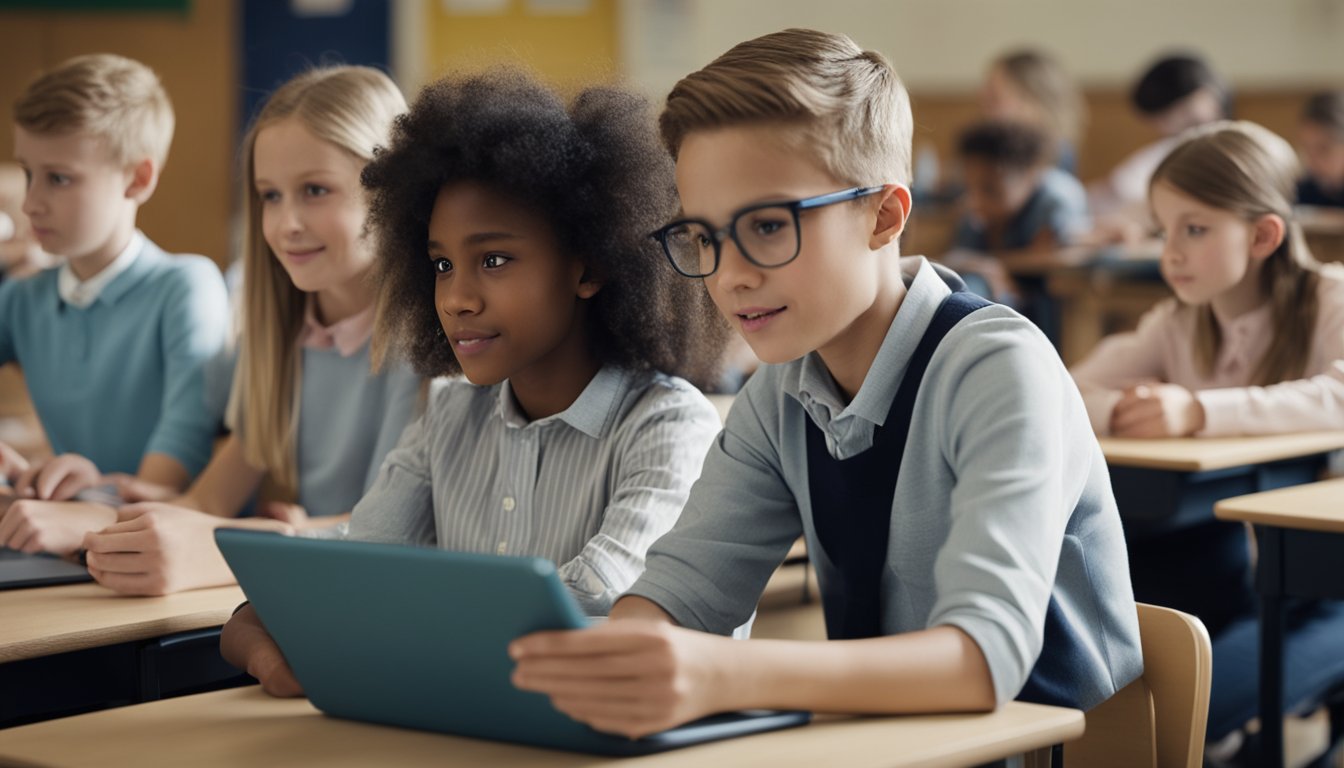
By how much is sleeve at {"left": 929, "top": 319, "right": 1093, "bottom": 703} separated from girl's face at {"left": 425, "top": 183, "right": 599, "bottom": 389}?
0.46 meters

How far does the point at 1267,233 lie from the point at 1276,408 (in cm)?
32

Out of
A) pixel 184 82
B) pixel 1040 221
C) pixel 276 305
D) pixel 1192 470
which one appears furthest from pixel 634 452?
pixel 184 82

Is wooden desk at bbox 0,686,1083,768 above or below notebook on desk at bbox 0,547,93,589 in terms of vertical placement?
above

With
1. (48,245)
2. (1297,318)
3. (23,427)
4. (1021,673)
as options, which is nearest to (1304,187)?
(1297,318)

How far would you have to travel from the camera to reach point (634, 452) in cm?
157

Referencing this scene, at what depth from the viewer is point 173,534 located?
1.63m

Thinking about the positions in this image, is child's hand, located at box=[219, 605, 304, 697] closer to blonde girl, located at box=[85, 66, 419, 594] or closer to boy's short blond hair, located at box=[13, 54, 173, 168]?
blonde girl, located at box=[85, 66, 419, 594]

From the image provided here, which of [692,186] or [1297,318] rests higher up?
A: [692,186]

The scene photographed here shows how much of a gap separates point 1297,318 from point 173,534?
1.89m

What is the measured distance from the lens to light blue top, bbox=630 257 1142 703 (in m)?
1.14

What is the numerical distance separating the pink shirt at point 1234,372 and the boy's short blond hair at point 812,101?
1.12 metres

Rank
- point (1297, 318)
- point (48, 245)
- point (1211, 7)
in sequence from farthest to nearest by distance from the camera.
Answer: point (1211, 7)
point (1297, 318)
point (48, 245)

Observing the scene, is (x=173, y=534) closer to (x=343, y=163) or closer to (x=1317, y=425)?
(x=343, y=163)

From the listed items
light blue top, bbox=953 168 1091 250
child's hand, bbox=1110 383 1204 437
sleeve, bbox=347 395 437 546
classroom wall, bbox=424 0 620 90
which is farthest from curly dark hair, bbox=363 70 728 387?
classroom wall, bbox=424 0 620 90
